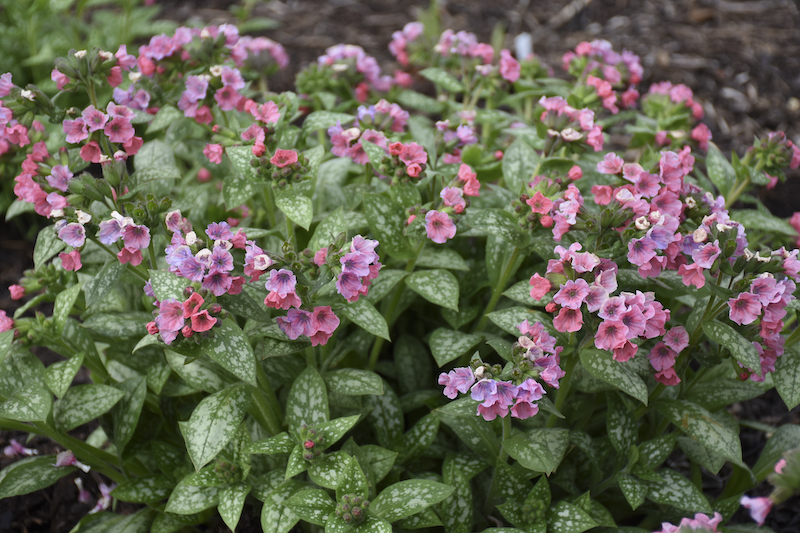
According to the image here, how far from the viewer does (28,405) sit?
7.00 ft

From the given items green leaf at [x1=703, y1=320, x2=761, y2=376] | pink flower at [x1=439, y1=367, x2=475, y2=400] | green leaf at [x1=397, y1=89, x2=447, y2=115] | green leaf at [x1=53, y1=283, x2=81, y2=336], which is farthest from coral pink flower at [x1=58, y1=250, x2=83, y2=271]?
green leaf at [x1=703, y1=320, x2=761, y2=376]

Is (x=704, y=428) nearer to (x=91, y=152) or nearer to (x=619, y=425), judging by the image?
(x=619, y=425)

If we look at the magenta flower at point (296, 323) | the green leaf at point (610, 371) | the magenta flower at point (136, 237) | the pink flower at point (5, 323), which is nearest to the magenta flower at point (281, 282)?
the magenta flower at point (296, 323)

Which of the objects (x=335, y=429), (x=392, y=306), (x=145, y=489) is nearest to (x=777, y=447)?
(x=392, y=306)

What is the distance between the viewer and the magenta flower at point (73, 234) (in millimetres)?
2033

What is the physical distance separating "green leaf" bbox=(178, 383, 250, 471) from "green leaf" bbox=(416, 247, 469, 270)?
840mm

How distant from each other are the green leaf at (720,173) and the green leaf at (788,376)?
913 mm

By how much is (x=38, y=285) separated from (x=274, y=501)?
1.23 meters

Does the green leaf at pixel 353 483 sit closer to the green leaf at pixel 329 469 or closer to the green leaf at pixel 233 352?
the green leaf at pixel 329 469

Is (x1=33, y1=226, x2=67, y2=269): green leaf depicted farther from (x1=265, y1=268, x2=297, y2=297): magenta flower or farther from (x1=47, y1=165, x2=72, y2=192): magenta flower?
(x1=265, y1=268, x2=297, y2=297): magenta flower

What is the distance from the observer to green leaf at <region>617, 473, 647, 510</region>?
221 centimetres

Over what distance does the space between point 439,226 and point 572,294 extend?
53 centimetres

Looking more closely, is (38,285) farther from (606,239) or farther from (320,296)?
(606,239)

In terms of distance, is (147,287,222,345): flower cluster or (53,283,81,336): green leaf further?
(53,283,81,336): green leaf
